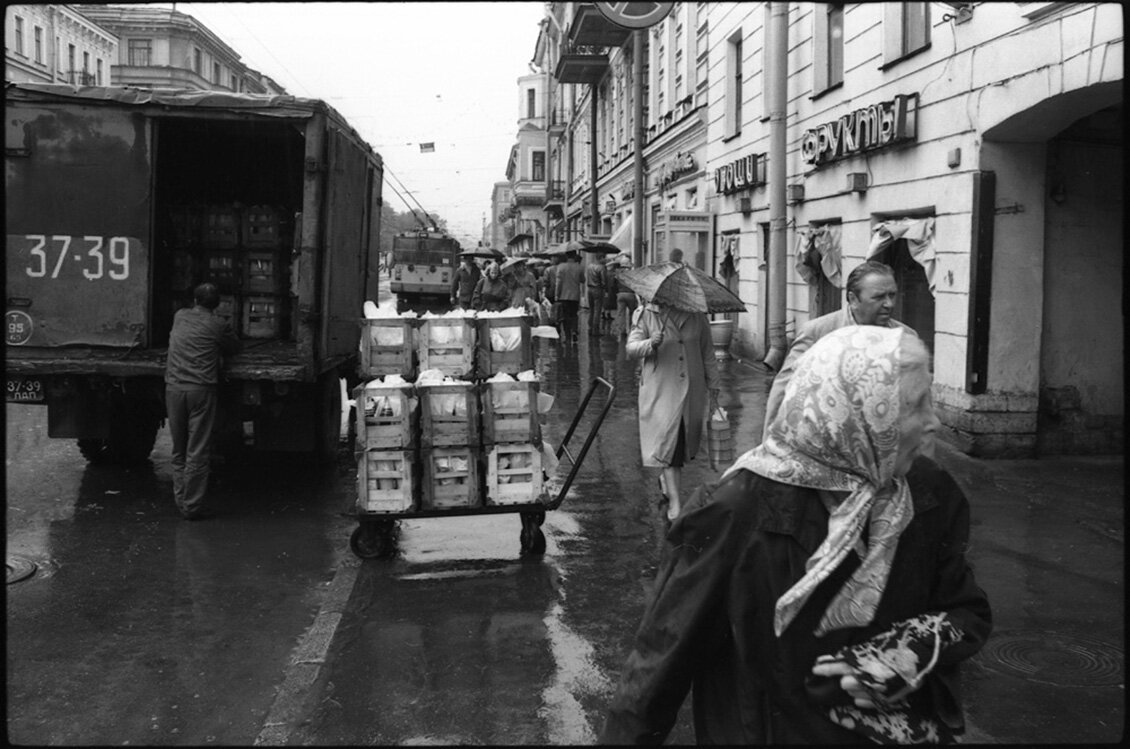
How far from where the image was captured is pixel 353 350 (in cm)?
1027

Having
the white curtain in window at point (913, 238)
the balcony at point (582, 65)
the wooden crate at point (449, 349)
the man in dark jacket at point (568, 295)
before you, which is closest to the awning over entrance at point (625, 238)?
the man in dark jacket at point (568, 295)

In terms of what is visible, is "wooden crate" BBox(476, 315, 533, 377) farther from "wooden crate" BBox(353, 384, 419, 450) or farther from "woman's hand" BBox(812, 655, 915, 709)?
"woman's hand" BBox(812, 655, 915, 709)

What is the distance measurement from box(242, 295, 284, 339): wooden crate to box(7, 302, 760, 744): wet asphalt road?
1696 millimetres

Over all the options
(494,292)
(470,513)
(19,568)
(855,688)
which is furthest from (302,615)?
(494,292)

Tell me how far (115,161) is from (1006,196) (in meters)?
7.93

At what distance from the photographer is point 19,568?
6508mm

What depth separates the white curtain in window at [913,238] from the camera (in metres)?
11.1

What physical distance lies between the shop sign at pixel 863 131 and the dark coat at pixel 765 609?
32.8 feet

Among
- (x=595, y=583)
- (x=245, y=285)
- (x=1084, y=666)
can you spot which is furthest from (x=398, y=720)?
(x=245, y=285)

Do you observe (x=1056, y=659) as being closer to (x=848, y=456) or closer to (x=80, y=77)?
(x=848, y=456)

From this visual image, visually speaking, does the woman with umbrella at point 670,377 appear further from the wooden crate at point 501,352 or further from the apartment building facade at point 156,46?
the apartment building facade at point 156,46

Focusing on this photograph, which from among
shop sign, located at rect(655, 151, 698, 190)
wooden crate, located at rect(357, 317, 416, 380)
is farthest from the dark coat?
shop sign, located at rect(655, 151, 698, 190)

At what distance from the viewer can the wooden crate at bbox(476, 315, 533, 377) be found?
686cm

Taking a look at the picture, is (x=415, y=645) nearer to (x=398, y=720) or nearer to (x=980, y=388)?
(x=398, y=720)
